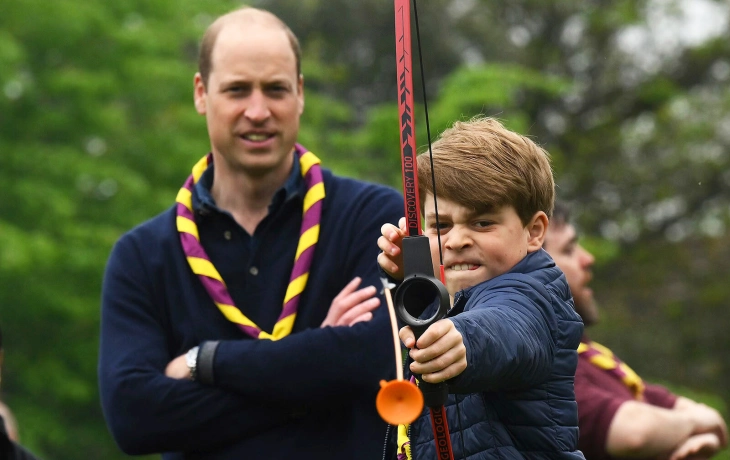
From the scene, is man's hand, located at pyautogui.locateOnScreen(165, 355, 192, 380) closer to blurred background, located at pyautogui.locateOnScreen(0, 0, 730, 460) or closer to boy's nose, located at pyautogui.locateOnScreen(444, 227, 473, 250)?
boy's nose, located at pyautogui.locateOnScreen(444, 227, 473, 250)

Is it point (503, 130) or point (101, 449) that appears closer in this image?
point (503, 130)

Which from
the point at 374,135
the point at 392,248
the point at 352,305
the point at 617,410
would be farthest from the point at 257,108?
the point at 374,135

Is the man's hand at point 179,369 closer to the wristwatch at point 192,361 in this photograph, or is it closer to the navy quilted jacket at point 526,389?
the wristwatch at point 192,361

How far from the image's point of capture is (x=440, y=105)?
828 inches

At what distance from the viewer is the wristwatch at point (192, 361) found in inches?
178

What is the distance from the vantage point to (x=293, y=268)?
4.71 metres

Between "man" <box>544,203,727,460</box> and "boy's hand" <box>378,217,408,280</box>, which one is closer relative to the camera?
"boy's hand" <box>378,217,408,280</box>

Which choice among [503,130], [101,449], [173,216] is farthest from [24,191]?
[503,130]

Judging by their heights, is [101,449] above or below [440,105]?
below

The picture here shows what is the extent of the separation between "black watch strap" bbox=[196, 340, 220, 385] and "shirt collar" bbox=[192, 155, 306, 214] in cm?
60

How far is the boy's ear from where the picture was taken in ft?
11.2

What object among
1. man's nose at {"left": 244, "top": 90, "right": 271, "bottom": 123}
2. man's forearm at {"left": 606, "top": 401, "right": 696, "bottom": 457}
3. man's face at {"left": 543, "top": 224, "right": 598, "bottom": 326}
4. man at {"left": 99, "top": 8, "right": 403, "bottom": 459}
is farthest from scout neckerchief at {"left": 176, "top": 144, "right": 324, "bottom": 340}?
man's forearm at {"left": 606, "top": 401, "right": 696, "bottom": 457}

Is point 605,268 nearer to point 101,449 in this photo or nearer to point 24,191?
point 101,449

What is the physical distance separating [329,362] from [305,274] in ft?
1.31
